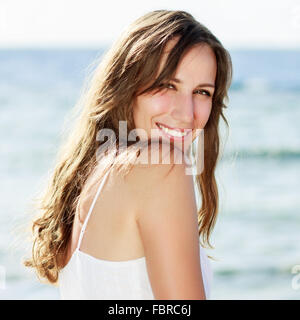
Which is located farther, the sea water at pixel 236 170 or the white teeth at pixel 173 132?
the sea water at pixel 236 170

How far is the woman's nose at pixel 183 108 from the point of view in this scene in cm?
236

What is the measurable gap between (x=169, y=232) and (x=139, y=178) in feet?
0.66

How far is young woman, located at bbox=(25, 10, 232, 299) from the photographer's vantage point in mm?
1913

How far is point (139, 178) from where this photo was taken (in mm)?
1932

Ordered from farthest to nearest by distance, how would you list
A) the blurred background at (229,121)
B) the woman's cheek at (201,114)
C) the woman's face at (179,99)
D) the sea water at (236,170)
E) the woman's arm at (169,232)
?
the blurred background at (229,121), the sea water at (236,170), the woman's cheek at (201,114), the woman's face at (179,99), the woman's arm at (169,232)

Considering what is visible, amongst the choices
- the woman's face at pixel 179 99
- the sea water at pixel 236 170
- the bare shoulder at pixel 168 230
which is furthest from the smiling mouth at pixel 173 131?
the sea water at pixel 236 170

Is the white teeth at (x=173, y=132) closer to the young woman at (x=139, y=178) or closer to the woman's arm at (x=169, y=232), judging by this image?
the young woman at (x=139, y=178)

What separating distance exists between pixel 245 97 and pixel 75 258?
17.3 meters

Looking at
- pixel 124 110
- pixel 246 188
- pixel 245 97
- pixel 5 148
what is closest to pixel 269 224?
pixel 246 188

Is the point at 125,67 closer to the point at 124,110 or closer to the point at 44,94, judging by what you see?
the point at 124,110

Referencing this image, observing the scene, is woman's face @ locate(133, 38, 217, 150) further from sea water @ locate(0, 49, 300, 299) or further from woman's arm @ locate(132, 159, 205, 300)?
sea water @ locate(0, 49, 300, 299)

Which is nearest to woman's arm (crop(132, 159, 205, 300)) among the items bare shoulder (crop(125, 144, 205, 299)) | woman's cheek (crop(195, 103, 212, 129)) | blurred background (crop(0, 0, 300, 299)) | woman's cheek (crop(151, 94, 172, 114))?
bare shoulder (crop(125, 144, 205, 299))

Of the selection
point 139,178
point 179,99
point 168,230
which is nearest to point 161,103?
point 179,99

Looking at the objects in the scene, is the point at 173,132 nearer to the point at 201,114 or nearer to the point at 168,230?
the point at 201,114
